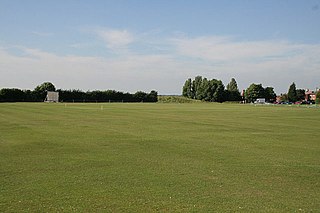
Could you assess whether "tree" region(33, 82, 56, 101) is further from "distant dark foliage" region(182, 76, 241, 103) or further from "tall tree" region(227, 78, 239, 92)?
"tall tree" region(227, 78, 239, 92)

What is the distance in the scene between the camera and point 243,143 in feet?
57.4

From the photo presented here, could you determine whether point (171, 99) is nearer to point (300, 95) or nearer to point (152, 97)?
point (152, 97)

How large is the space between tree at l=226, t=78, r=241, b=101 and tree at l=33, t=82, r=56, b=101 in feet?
267

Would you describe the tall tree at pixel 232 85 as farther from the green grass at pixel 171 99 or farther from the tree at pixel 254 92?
the green grass at pixel 171 99

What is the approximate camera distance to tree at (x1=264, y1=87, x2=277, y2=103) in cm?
18962

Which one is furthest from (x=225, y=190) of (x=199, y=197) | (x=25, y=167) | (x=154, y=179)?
(x=25, y=167)

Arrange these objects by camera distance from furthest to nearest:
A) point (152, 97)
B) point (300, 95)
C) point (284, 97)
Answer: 1. point (284, 97)
2. point (300, 95)
3. point (152, 97)

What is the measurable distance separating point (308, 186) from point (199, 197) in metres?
3.23

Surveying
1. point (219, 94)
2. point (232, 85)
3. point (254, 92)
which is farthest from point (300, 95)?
point (219, 94)

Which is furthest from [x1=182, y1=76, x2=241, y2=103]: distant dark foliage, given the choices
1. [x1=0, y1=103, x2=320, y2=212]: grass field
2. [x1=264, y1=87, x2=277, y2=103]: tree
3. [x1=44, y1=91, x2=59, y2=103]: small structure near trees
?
[x1=0, y1=103, x2=320, y2=212]: grass field

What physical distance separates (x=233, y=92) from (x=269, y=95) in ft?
102

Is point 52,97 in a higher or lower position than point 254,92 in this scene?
lower

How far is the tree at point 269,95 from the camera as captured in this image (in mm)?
189625

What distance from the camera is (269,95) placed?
192 m
